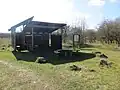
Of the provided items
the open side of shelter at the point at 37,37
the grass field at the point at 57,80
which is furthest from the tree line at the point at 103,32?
the grass field at the point at 57,80

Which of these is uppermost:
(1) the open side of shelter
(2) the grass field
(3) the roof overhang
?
(3) the roof overhang

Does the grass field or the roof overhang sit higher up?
the roof overhang

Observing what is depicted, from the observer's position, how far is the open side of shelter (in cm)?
2197

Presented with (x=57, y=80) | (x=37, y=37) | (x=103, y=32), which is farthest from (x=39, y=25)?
(x=103, y=32)

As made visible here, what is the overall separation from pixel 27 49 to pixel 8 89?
1385 centimetres

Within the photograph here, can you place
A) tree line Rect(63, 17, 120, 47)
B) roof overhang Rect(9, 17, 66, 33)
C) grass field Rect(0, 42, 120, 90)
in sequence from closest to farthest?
grass field Rect(0, 42, 120, 90), roof overhang Rect(9, 17, 66, 33), tree line Rect(63, 17, 120, 47)

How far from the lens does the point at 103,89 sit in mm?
7934

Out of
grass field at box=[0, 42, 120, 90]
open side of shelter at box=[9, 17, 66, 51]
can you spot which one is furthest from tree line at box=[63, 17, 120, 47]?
grass field at box=[0, 42, 120, 90]

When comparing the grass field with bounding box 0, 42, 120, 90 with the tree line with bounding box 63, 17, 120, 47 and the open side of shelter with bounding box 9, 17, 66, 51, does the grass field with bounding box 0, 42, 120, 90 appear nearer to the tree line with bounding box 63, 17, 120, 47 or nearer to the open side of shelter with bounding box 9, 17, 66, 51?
the open side of shelter with bounding box 9, 17, 66, 51

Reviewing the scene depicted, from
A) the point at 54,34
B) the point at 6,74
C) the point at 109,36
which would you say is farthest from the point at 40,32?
the point at 109,36

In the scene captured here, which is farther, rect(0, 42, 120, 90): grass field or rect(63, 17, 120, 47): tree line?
rect(63, 17, 120, 47): tree line

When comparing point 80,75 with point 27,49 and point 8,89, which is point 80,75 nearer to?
point 8,89

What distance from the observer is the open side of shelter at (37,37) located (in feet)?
72.1

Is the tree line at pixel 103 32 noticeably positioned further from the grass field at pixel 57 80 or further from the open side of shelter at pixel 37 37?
the grass field at pixel 57 80
